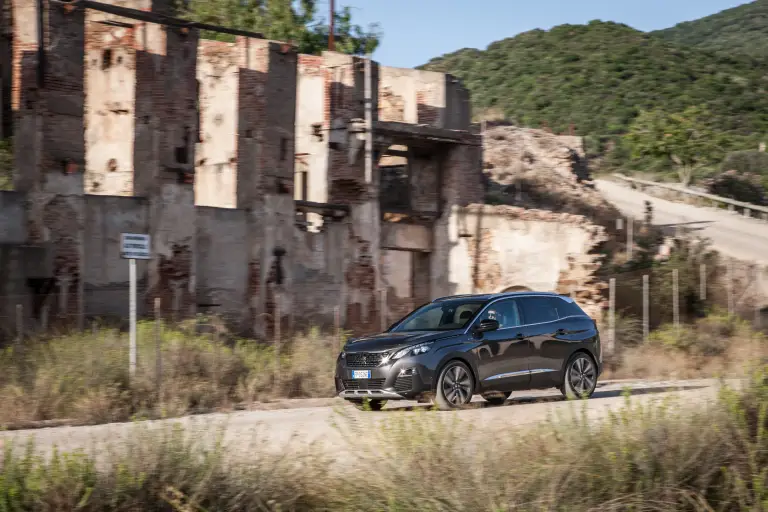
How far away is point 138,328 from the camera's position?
72.4ft

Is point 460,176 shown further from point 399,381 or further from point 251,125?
point 399,381

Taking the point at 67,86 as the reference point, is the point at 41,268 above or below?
below

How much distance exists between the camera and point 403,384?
1465 cm

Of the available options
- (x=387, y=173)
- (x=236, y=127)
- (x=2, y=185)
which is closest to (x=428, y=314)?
(x=236, y=127)

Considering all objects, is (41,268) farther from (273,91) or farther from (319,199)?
(319,199)

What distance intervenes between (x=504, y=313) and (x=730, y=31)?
141 meters

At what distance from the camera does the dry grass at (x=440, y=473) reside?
744 cm

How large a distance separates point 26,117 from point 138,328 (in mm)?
6976

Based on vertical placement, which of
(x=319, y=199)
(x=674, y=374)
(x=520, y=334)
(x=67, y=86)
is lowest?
(x=674, y=374)

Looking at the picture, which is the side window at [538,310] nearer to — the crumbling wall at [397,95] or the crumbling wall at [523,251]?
the crumbling wall at [523,251]

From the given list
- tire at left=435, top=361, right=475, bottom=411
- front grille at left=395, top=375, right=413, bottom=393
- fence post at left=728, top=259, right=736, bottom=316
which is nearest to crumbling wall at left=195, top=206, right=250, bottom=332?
tire at left=435, top=361, right=475, bottom=411

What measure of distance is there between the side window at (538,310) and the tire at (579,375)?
0.79 meters

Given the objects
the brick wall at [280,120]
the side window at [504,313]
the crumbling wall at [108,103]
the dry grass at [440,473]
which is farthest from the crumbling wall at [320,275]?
the dry grass at [440,473]

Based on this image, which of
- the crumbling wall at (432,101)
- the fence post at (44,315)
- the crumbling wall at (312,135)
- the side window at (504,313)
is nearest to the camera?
the side window at (504,313)
